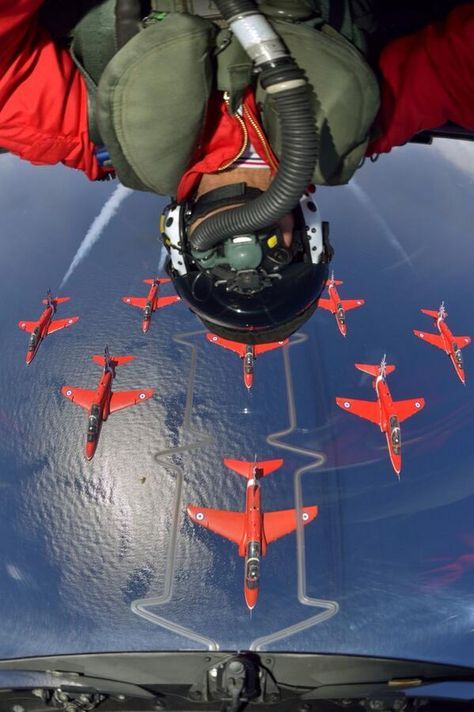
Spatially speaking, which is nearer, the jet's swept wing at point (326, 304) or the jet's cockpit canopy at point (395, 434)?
the jet's cockpit canopy at point (395, 434)

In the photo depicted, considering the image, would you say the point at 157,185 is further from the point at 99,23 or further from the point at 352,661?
the point at 352,661

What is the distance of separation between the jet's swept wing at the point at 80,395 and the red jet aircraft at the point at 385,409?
283cm

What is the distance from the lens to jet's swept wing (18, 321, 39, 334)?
6277 mm

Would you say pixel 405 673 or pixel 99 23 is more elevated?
pixel 99 23

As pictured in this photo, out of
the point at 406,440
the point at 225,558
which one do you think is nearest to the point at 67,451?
the point at 225,558

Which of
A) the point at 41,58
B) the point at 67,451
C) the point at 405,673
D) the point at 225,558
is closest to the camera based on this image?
the point at 41,58

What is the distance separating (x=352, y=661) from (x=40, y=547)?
11.3 feet

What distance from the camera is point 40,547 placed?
4906 mm

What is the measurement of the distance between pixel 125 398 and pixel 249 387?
1.44 meters

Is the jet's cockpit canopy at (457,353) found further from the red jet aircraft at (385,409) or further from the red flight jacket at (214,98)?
the red flight jacket at (214,98)

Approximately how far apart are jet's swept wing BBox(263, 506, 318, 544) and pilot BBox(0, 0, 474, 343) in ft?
12.6

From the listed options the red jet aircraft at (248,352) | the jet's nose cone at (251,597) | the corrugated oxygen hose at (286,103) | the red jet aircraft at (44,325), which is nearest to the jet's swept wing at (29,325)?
the red jet aircraft at (44,325)

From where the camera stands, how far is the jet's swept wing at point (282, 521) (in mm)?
4922

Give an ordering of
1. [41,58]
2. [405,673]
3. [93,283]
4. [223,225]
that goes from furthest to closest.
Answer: [93,283] < [405,673] < [41,58] < [223,225]
